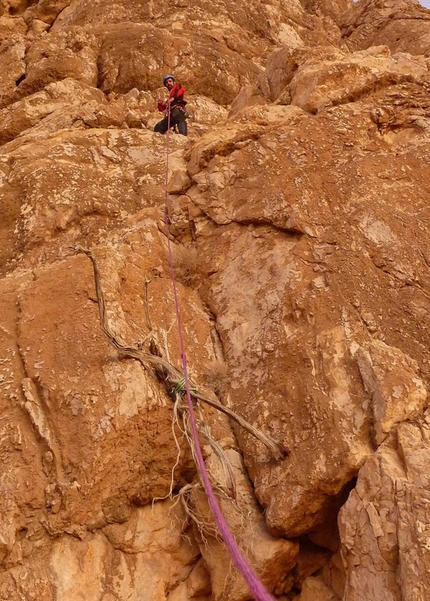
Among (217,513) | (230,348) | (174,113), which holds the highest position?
(217,513)

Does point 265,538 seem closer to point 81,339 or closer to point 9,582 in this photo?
point 9,582

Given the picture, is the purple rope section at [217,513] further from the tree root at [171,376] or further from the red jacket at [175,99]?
the red jacket at [175,99]

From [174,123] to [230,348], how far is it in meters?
5.99

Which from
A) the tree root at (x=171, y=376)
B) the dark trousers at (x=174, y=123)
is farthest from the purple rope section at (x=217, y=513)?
the dark trousers at (x=174, y=123)

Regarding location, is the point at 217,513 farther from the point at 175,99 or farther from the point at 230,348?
the point at 175,99

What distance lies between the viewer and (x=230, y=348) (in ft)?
21.9

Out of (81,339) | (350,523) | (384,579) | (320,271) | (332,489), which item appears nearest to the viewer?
(384,579)

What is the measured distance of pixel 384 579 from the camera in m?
4.49

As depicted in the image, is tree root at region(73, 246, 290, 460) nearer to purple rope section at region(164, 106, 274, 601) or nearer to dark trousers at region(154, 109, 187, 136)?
purple rope section at region(164, 106, 274, 601)

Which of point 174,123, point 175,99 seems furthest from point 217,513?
point 175,99

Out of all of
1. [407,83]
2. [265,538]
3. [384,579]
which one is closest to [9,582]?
[265,538]

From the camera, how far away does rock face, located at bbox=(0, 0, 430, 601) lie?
5.15 m

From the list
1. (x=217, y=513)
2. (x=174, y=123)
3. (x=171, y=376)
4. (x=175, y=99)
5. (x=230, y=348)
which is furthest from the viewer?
(x=175, y=99)

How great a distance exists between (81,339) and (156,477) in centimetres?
159
